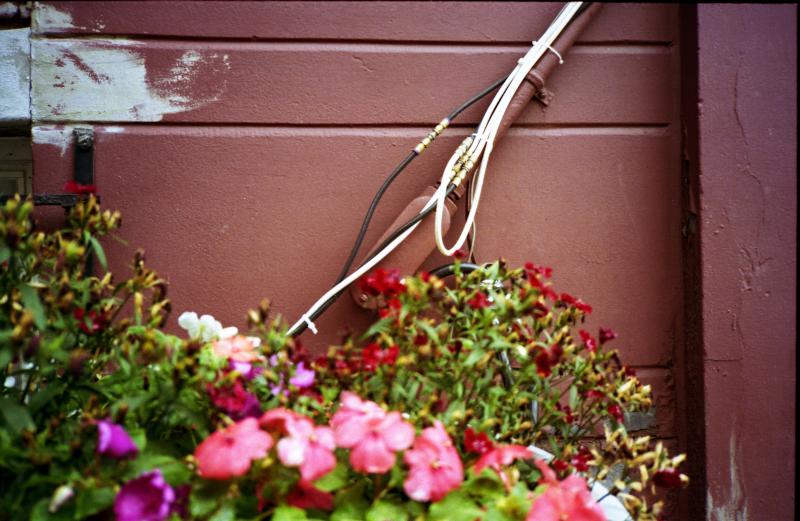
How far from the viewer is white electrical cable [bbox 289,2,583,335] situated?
64.4 inches

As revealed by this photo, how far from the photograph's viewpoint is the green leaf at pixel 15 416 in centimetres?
84

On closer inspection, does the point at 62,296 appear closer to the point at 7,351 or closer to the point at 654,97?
Answer: the point at 7,351

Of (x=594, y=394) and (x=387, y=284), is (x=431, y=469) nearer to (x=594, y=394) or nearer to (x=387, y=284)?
(x=387, y=284)

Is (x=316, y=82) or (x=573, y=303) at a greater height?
(x=316, y=82)

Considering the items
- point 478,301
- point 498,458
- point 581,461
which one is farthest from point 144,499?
point 581,461

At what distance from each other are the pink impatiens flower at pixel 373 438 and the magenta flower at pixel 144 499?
0.24 meters

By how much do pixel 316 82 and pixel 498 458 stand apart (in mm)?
1248

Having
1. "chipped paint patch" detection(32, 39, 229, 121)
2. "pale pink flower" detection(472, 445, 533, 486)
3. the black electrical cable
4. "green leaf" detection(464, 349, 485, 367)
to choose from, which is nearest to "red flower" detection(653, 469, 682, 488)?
"pale pink flower" detection(472, 445, 533, 486)

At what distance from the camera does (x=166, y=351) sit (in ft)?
3.04

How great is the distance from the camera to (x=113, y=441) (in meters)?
0.79

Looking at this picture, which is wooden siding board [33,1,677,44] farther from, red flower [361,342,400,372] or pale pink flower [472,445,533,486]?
pale pink flower [472,445,533,486]

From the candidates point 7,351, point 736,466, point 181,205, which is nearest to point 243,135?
point 181,205

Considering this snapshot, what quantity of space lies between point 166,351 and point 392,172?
1.00m

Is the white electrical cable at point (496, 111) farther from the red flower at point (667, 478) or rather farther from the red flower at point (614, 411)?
the red flower at point (667, 478)
